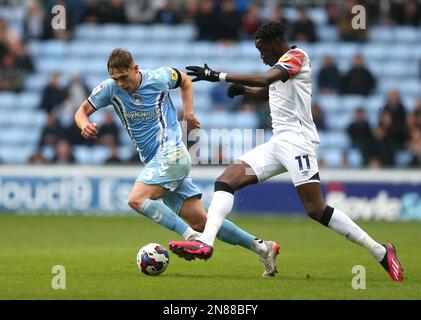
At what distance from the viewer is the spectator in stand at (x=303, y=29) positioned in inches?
872

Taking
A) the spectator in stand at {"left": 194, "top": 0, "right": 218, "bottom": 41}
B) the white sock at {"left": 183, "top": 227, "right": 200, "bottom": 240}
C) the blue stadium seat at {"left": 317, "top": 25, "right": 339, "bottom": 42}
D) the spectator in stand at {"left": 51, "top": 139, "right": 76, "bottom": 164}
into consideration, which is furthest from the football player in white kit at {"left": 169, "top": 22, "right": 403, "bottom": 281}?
the blue stadium seat at {"left": 317, "top": 25, "right": 339, "bottom": 42}

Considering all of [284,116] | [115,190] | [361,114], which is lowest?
[115,190]

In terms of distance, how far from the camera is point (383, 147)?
65.0 ft

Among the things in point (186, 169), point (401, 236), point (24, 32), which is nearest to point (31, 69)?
point (24, 32)

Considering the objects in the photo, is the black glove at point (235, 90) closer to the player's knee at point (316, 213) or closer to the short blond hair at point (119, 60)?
the short blond hair at point (119, 60)

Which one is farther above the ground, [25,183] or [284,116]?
[284,116]

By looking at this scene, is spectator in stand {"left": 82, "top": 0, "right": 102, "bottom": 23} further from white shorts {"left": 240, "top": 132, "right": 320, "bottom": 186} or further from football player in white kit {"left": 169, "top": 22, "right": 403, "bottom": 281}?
white shorts {"left": 240, "top": 132, "right": 320, "bottom": 186}

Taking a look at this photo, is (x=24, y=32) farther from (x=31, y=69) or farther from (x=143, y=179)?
(x=143, y=179)

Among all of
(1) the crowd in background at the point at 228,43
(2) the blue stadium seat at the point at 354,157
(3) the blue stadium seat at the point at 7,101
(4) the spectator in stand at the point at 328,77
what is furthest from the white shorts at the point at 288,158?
(3) the blue stadium seat at the point at 7,101

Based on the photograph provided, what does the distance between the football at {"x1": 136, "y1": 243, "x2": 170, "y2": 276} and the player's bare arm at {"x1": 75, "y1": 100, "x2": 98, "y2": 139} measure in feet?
3.95

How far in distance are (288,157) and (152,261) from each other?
1612 millimetres

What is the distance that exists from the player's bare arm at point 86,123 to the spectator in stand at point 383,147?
1069 cm

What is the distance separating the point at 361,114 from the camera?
20297 mm

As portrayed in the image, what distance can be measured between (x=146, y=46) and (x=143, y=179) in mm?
13644
